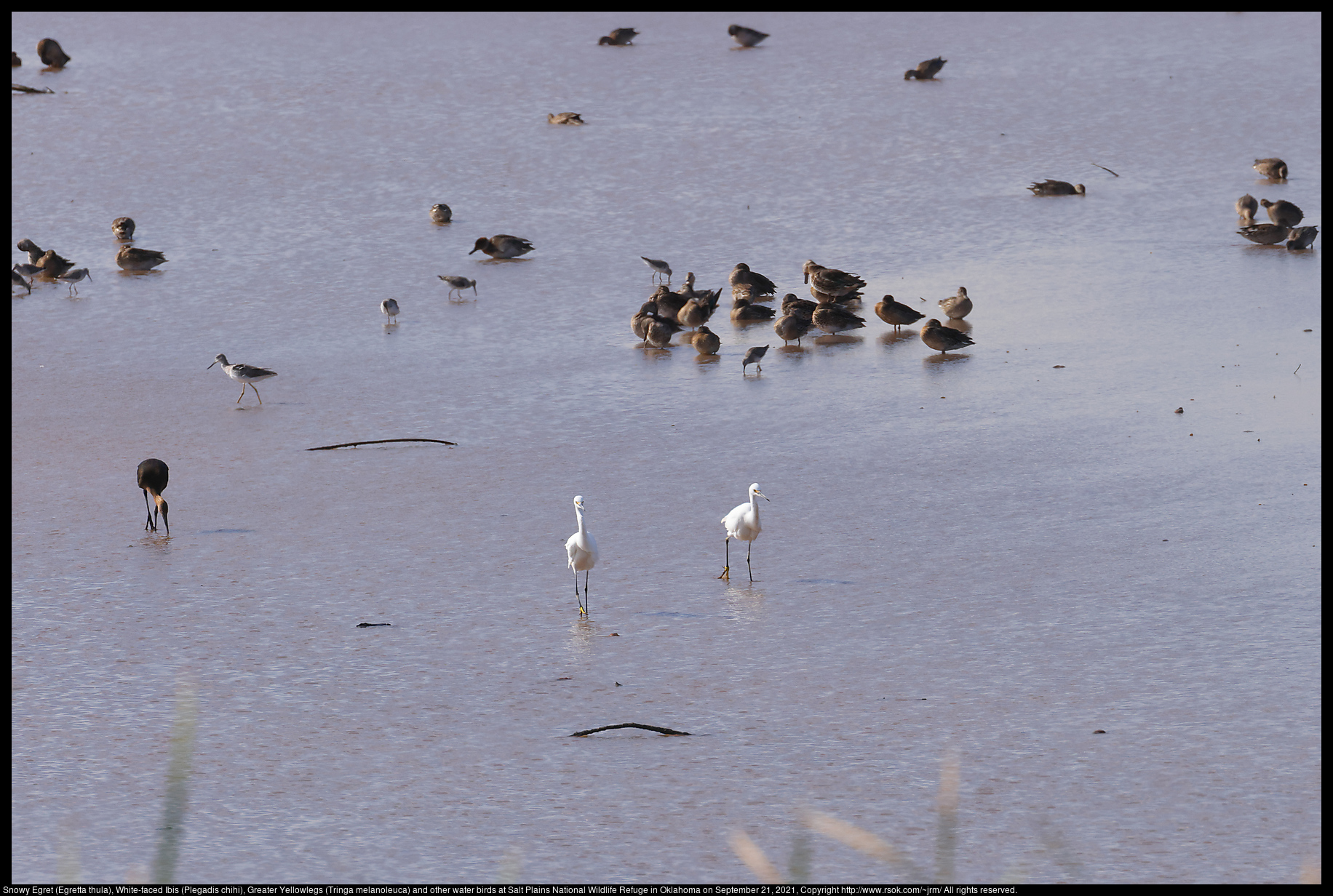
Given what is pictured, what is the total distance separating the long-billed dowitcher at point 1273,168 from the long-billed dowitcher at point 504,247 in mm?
11225

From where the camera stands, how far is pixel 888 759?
29.0ft

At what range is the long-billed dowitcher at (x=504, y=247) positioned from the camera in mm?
22750

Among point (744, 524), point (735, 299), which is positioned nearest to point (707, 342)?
point (735, 299)

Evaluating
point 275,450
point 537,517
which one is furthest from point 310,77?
point 537,517

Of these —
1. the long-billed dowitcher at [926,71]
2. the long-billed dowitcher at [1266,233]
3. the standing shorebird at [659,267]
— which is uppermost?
the long-billed dowitcher at [926,71]

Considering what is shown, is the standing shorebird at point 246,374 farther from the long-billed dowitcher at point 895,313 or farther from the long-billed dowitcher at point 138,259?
the long-billed dowitcher at point 895,313

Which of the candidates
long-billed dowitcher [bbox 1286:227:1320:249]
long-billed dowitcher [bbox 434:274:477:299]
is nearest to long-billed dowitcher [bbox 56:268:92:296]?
long-billed dowitcher [bbox 434:274:477:299]

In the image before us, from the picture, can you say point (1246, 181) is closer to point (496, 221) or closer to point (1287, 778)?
point (496, 221)

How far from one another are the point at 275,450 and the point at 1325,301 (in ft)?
37.2

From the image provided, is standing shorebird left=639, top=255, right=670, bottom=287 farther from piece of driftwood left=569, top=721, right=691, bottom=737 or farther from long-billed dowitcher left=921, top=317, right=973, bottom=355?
piece of driftwood left=569, top=721, right=691, bottom=737

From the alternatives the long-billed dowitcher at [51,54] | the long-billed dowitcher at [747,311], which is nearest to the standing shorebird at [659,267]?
the long-billed dowitcher at [747,311]

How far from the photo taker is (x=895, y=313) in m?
19.4

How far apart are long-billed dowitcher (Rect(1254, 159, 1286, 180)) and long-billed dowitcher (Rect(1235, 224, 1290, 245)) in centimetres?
357

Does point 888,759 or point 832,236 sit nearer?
point 888,759
